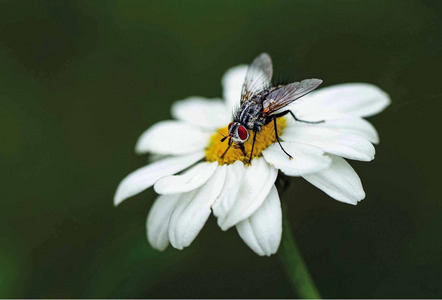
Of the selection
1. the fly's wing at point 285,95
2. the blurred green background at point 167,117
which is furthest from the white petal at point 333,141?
the blurred green background at point 167,117

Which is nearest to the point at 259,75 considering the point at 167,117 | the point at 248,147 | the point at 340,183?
the point at 248,147

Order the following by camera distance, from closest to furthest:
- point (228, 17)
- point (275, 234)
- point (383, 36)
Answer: point (275, 234) → point (383, 36) → point (228, 17)

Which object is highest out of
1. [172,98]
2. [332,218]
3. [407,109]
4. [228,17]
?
[228,17]

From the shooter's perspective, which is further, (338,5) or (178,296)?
(338,5)

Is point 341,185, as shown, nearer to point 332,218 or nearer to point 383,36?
point 332,218

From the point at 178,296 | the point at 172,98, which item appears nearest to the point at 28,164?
the point at 172,98

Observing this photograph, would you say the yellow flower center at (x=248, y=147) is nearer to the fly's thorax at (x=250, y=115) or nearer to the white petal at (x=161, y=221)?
the fly's thorax at (x=250, y=115)
